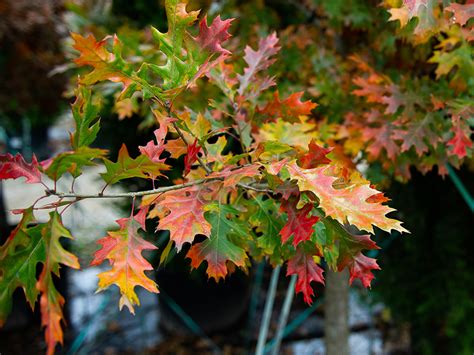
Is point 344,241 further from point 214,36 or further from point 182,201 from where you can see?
point 214,36

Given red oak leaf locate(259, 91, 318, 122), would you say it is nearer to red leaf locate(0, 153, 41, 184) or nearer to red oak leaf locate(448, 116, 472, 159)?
red oak leaf locate(448, 116, 472, 159)

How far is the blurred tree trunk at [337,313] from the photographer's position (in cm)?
185

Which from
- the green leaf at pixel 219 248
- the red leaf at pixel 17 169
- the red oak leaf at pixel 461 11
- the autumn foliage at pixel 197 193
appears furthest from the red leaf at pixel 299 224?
the red oak leaf at pixel 461 11

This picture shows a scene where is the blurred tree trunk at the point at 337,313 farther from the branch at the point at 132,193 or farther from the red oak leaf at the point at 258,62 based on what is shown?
the branch at the point at 132,193

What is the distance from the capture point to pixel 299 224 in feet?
2.80

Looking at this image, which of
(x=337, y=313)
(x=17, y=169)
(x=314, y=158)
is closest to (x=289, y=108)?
(x=314, y=158)

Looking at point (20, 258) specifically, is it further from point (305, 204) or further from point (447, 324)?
A: point (447, 324)

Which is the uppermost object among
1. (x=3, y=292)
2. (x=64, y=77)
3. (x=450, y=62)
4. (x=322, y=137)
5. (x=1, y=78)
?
(x=450, y=62)

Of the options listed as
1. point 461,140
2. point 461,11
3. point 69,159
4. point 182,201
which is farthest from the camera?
point 461,140

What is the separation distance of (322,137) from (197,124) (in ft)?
2.02

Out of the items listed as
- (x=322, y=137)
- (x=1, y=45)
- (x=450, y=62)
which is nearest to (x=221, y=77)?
(x=322, y=137)

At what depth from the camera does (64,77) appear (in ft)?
14.0

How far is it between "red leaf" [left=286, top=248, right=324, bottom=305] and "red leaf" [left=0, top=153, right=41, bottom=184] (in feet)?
1.60

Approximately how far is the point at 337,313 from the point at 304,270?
1056mm
